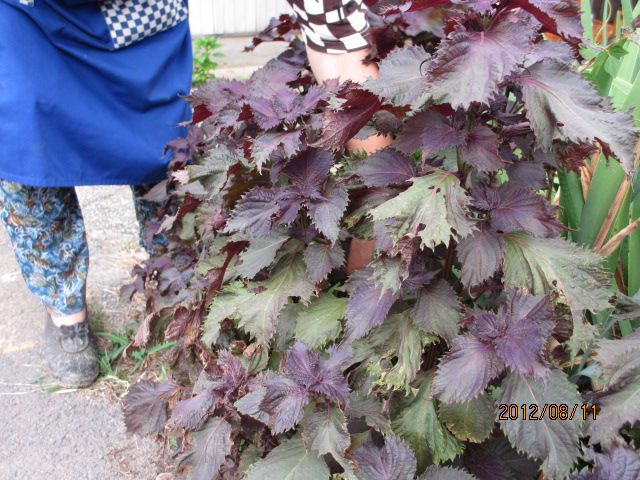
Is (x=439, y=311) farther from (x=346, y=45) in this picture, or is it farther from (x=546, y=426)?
(x=346, y=45)

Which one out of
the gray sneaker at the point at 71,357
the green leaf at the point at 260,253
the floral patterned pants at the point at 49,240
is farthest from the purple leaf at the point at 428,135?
the gray sneaker at the point at 71,357

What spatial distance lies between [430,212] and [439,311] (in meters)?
0.22

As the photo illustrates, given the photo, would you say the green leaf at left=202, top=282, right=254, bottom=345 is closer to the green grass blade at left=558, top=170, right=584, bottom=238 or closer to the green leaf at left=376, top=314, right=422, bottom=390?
the green leaf at left=376, top=314, right=422, bottom=390

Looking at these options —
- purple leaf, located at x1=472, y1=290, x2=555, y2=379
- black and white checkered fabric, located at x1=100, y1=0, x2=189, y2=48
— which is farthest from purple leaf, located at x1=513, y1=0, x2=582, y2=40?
black and white checkered fabric, located at x1=100, y1=0, x2=189, y2=48

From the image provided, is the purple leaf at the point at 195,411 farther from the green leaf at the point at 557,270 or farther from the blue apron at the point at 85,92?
the blue apron at the point at 85,92

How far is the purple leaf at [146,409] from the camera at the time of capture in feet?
4.95

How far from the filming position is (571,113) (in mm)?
944

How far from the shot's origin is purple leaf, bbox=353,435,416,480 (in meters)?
1.02

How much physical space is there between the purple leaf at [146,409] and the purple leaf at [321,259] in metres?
0.54

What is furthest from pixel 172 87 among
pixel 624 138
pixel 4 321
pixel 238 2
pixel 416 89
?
pixel 238 2

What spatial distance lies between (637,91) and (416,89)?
2.20 ft

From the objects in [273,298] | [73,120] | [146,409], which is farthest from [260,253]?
[73,120]

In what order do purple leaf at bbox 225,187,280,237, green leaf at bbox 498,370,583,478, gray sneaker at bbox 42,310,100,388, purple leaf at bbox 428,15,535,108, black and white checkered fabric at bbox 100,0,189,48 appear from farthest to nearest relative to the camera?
gray sneaker at bbox 42,310,100,388 < black and white checkered fabric at bbox 100,0,189,48 < purple leaf at bbox 225,187,280,237 < green leaf at bbox 498,370,583,478 < purple leaf at bbox 428,15,535,108

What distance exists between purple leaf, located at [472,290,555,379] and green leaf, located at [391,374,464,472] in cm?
20
